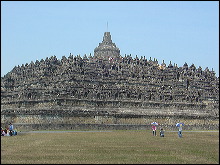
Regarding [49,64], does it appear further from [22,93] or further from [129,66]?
[129,66]

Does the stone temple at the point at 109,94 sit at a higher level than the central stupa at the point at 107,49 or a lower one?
lower

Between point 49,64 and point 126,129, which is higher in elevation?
point 49,64

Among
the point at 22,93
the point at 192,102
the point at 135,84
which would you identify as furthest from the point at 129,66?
the point at 22,93

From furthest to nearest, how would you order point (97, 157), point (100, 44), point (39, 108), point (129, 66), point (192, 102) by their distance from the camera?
point (100, 44)
point (129, 66)
point (192, 102)
point (39, 108)
point (97, 157)

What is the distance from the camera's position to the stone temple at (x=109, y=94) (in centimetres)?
9300

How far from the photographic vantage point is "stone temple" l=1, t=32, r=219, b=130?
93.0m

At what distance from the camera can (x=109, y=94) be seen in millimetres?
104062

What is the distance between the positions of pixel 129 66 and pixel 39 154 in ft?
308

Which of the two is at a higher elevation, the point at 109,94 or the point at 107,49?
the point at 107,49

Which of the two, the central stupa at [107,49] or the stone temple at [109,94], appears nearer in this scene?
the stone temple at [109,94]

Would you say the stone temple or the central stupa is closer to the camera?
the stone temple

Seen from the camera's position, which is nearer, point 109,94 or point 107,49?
point 109,94

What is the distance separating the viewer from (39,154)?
105ft

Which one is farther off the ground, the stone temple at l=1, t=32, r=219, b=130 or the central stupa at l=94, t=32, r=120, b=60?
the central stupa at l=94, t=32, r=120, b=60
